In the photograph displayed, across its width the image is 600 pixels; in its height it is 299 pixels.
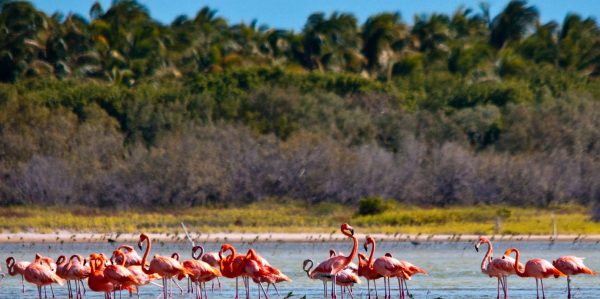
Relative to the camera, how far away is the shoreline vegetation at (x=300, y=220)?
39.6 metres

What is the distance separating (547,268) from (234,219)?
79.5 ft

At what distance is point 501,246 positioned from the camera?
116 feet

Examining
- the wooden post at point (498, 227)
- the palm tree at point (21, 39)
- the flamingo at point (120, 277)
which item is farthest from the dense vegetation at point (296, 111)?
the flamingo at point (120, 277)

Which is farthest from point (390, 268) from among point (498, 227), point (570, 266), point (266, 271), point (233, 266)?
point (498, 227)

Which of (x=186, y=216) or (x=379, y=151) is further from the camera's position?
(x=379, y=151)

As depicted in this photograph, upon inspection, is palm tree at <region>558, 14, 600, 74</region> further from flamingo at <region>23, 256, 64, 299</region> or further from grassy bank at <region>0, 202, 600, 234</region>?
flamingo at <region>23, 256, 64, 299</region>

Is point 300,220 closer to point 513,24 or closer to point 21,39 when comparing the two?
point 21,39

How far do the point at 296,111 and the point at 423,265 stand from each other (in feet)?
86.3

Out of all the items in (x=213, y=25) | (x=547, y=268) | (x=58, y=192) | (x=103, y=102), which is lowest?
(x=547, y=268)

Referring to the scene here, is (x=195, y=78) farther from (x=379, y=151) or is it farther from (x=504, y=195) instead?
(x=504, y=195)

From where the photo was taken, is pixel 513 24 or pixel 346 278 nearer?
pixel 346 278

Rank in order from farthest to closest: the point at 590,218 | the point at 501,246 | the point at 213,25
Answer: the point at 213,25 < the point at 590,218 < the point at 501,246

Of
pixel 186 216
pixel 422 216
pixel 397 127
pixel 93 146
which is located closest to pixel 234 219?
pixel 186 216

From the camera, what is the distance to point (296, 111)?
54.7 metres
